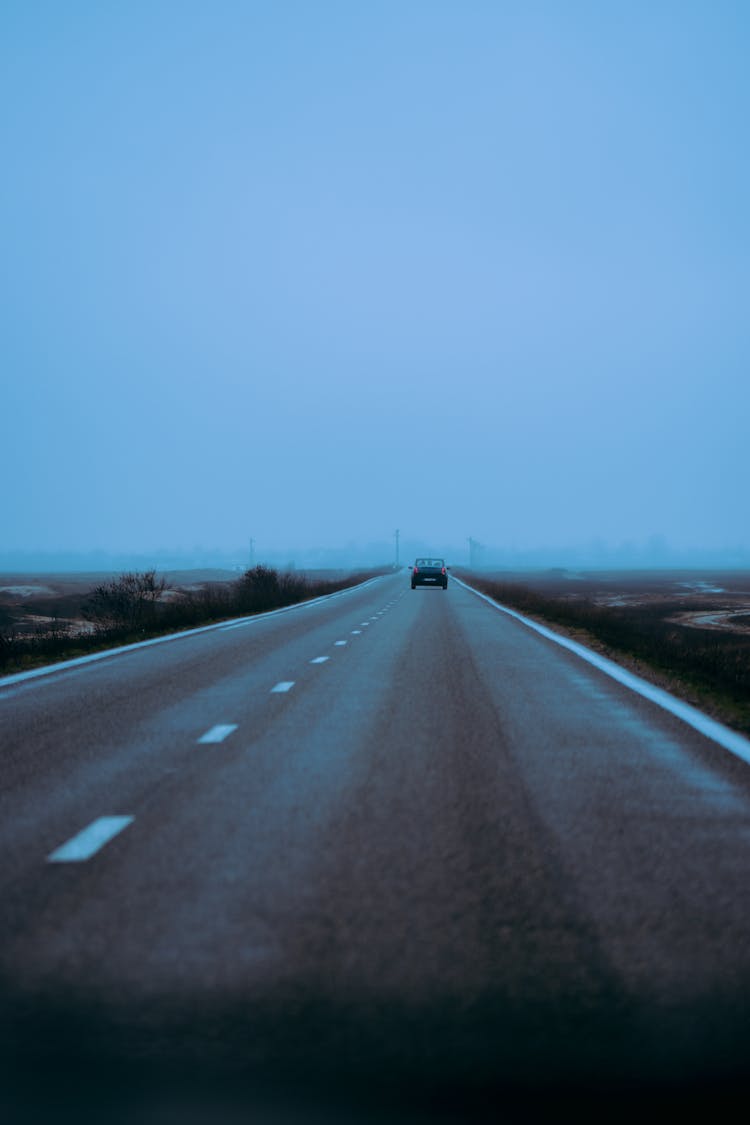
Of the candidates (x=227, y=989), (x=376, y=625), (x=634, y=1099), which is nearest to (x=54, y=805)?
(x=227, y=989)

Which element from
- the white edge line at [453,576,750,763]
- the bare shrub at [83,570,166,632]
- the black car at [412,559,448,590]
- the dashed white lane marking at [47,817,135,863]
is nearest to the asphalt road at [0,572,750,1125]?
the dashed white lane marking at [47,817,135,863]

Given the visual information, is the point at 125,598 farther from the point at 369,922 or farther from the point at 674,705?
the point at 369,922

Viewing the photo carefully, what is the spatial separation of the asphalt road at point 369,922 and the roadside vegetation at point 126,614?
32.8 feet

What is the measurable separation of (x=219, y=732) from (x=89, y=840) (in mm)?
4012

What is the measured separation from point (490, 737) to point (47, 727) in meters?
4.02

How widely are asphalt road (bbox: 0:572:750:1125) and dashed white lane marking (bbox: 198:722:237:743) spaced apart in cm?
10

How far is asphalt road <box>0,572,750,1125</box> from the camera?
12.0ft

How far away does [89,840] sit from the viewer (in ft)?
21.3

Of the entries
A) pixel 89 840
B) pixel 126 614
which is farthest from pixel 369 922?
pixel 126 614

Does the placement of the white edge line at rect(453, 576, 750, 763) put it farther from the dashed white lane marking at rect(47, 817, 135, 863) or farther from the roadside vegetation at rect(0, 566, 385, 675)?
the roadside vegetation at rect(0, 566, 385, 675)

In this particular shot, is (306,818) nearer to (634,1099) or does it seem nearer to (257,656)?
(634,1099)

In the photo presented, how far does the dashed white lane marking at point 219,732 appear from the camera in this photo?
10.1 metres

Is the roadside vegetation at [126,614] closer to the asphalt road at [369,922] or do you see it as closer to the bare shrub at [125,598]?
the bare shrub at [125,598]

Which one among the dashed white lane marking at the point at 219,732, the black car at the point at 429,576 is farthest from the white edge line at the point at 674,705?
the black car at the point at 429,576
